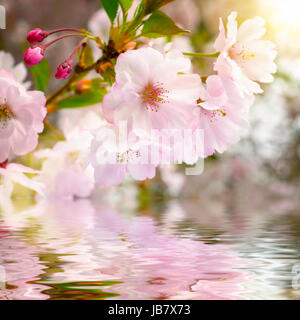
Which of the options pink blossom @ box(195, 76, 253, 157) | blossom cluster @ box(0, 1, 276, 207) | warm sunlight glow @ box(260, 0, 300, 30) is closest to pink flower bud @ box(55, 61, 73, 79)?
blossom cluster @ box(0, 1, 276, 207)

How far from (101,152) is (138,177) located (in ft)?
0.14

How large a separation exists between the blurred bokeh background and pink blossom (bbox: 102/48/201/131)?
7 cm

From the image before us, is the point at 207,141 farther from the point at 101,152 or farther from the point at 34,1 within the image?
the point at 34,1

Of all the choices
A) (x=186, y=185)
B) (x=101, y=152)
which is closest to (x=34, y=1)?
(x=186, y=185)

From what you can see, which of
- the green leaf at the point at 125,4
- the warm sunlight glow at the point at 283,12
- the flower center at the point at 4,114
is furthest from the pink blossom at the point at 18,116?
the warm sunlight glow at the point at 283,12

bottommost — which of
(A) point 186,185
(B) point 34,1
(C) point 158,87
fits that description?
(A) point 186,185

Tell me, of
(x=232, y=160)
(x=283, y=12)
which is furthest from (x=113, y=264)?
(x=232, y=160)

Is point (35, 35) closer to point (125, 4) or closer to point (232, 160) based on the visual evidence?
point (125, 4)

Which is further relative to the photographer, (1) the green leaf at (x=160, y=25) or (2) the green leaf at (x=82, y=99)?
(2) the green leaf at (x=82, y=99)

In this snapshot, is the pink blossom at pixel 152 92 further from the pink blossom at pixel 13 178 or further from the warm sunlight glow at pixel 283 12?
the warm sunlight glow at pixel 283 12

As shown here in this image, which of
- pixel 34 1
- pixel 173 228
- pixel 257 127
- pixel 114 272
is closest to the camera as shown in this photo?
pixel 114 272

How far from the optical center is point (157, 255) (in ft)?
1.39

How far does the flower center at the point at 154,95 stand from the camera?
390 millimetres

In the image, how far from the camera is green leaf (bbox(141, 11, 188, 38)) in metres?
0.41
